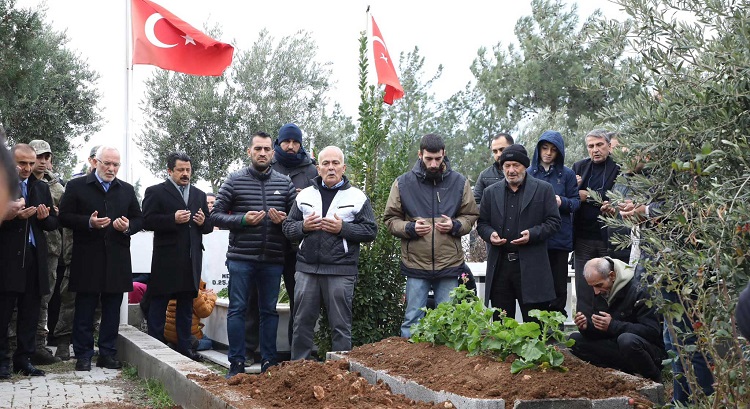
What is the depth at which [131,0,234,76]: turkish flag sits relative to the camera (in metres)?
11.9

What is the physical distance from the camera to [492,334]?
20.7ft

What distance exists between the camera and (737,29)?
422 centimetres

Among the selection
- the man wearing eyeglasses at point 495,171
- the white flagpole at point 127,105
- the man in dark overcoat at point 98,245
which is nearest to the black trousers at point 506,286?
the man wearing eyeglasses at point 495,171

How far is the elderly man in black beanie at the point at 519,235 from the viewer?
320 inches

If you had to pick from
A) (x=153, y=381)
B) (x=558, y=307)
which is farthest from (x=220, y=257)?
(x=558, y=307)

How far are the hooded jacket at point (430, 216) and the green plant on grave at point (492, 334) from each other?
930mm

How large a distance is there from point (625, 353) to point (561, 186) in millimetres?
2324

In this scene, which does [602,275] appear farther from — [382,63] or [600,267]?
[382,63]

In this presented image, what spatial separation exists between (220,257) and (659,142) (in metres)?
10.5

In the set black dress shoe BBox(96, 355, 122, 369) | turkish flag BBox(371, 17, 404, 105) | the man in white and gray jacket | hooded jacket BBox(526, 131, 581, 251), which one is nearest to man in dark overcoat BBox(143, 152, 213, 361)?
black dress shoe BBox(96, 355, 122, 369)

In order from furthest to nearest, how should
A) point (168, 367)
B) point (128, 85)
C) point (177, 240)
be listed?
1. point (128, 85)
2. point (177, 240)
3. point (168, 367)

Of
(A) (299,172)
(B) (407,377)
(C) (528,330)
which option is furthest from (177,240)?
(C) (528,330)

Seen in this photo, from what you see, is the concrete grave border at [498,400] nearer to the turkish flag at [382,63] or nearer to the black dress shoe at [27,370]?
the black dress shoe at [27,370]

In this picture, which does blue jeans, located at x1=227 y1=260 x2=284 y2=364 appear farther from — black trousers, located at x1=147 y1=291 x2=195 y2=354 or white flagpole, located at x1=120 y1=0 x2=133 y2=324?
white flagpole, located at x1=120 y1=0 x2=133 y2=324
